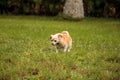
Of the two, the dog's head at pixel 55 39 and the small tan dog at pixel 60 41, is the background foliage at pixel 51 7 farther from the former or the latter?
the dog's head at pixel 55 39

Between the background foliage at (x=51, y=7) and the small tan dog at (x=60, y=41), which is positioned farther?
the background foliage at (x=51, y=7)

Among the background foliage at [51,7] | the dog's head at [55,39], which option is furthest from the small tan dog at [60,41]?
the background foliage at [51,7]

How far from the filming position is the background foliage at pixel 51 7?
39.5 metres

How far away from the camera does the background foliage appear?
39.5 meters

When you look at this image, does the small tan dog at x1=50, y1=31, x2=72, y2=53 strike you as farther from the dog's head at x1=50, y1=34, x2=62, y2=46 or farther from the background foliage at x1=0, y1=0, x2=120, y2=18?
the background foliage at x1=0, y1=0, x2=120, y2=18

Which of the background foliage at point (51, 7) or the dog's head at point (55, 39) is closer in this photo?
the dog's head at point (55, 39)

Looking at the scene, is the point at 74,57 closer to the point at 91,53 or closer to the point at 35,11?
the point at 91,53

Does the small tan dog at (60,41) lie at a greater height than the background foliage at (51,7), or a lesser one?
greater

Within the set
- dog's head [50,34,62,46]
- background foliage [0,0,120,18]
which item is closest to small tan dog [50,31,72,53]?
dog's head [50,34,62,46]

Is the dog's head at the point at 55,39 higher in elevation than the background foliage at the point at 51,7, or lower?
higher

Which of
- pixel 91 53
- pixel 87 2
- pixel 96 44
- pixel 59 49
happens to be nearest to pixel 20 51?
pixel 59 49

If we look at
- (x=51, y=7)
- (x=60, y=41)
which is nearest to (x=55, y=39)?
(x=60, y=41)

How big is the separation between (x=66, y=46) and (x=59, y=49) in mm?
312

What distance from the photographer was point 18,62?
11.4 meters
